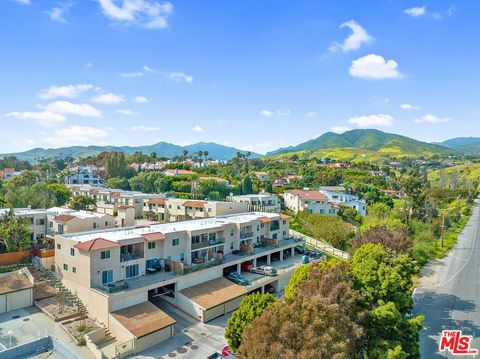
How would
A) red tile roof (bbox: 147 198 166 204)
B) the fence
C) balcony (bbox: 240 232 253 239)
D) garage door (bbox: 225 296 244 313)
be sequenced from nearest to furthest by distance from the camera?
garage door (bbox: 225 296 244 313) → the fence → balcony (bbox: 240 232 253 239) → red tile roof (bbox: 147 198 166 204)

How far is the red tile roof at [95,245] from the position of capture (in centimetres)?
3212

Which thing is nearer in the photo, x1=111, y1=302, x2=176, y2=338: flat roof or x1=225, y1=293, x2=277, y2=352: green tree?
x1=225, y1=293, x2=277, y2=352: green tree

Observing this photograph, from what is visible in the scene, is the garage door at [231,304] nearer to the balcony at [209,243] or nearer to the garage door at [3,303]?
the balcony at [209,243]

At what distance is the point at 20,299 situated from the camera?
3303 centimetres

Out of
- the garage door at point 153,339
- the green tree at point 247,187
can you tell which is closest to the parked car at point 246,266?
the garage door at point 153,339

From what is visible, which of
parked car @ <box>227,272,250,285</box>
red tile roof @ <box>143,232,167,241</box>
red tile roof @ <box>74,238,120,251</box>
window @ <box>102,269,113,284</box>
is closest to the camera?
red tile roof @ <box>74,238,120,251</box>

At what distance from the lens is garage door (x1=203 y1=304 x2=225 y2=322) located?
33.9 m

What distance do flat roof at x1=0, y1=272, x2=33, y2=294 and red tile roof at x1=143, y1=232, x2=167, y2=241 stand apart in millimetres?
11054

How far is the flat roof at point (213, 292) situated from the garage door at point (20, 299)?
1381cm

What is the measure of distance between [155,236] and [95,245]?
21.5ft

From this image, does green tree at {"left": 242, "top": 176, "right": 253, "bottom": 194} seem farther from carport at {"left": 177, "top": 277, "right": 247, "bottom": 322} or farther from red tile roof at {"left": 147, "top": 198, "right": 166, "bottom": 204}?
carport at {"left": 177, "top": 277, "right": 247, "bottom": 322}

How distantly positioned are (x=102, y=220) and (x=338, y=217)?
47.4 m

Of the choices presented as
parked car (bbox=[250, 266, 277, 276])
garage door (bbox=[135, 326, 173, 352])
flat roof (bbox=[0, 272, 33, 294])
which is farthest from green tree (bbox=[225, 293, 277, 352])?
flat roof (bbox=[0, 272, 33, 294])

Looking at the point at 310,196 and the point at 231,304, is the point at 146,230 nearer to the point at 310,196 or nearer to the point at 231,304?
the point at 231,304
